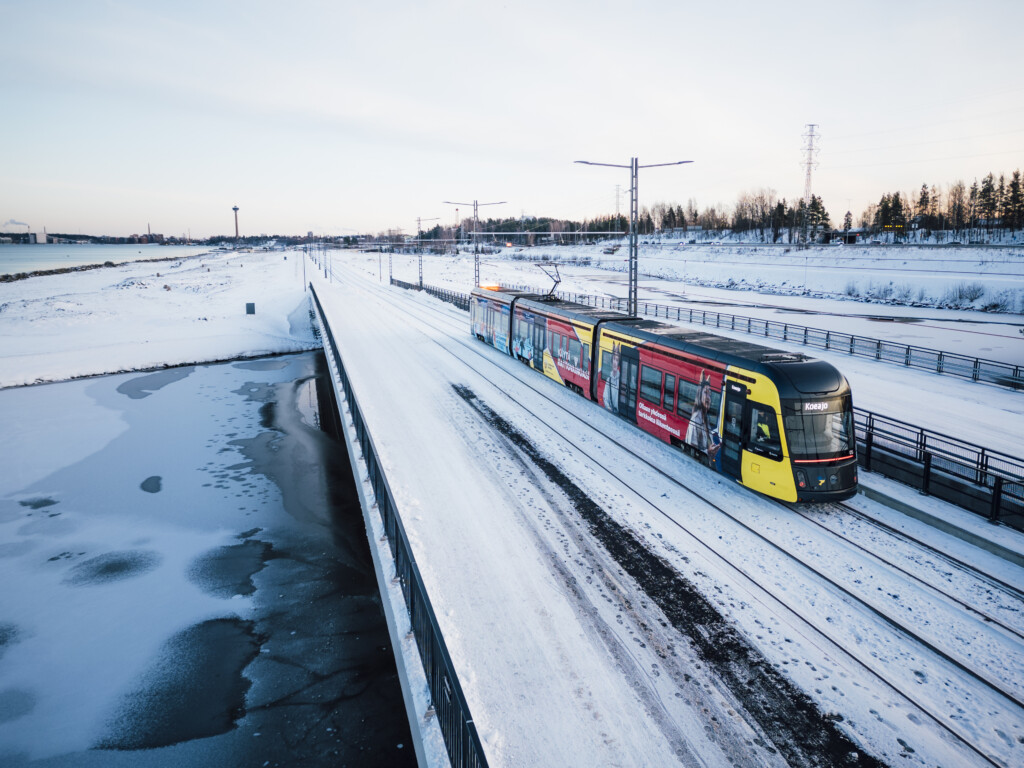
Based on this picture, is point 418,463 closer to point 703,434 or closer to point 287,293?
point 703,434

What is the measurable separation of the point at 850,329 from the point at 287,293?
68.6 m

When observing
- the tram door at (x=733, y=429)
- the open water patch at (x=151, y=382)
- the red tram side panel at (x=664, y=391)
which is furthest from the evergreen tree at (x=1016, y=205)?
the open water patch at (x=151, y=382)

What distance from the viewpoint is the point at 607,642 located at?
8742 mm

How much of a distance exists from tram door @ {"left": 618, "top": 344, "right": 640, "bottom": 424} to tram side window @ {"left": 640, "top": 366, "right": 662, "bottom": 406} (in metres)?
0.36

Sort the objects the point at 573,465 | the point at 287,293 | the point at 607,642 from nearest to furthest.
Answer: the point at 607,642, the point at 573,465, the point at 287,293

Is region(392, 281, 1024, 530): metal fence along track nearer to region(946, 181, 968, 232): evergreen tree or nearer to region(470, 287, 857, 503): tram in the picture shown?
region(470, 287, 857, 503): tram

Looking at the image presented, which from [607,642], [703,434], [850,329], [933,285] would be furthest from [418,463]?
[933,285]

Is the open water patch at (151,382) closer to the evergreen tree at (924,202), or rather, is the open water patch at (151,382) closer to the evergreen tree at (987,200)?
the evergreen tree at (987,200)

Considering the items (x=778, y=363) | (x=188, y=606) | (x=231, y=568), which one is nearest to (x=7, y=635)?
(x=188, y=606)

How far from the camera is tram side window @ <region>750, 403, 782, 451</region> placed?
12594mm

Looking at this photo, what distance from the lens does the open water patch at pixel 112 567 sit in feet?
44.5

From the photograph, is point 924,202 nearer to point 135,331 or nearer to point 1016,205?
point 1016,205

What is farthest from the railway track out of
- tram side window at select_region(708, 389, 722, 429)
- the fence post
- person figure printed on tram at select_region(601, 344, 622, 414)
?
person figure printed on tram at select_region(601, 344, 622, 414)

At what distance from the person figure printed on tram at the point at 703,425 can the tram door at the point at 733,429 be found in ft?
1.12
